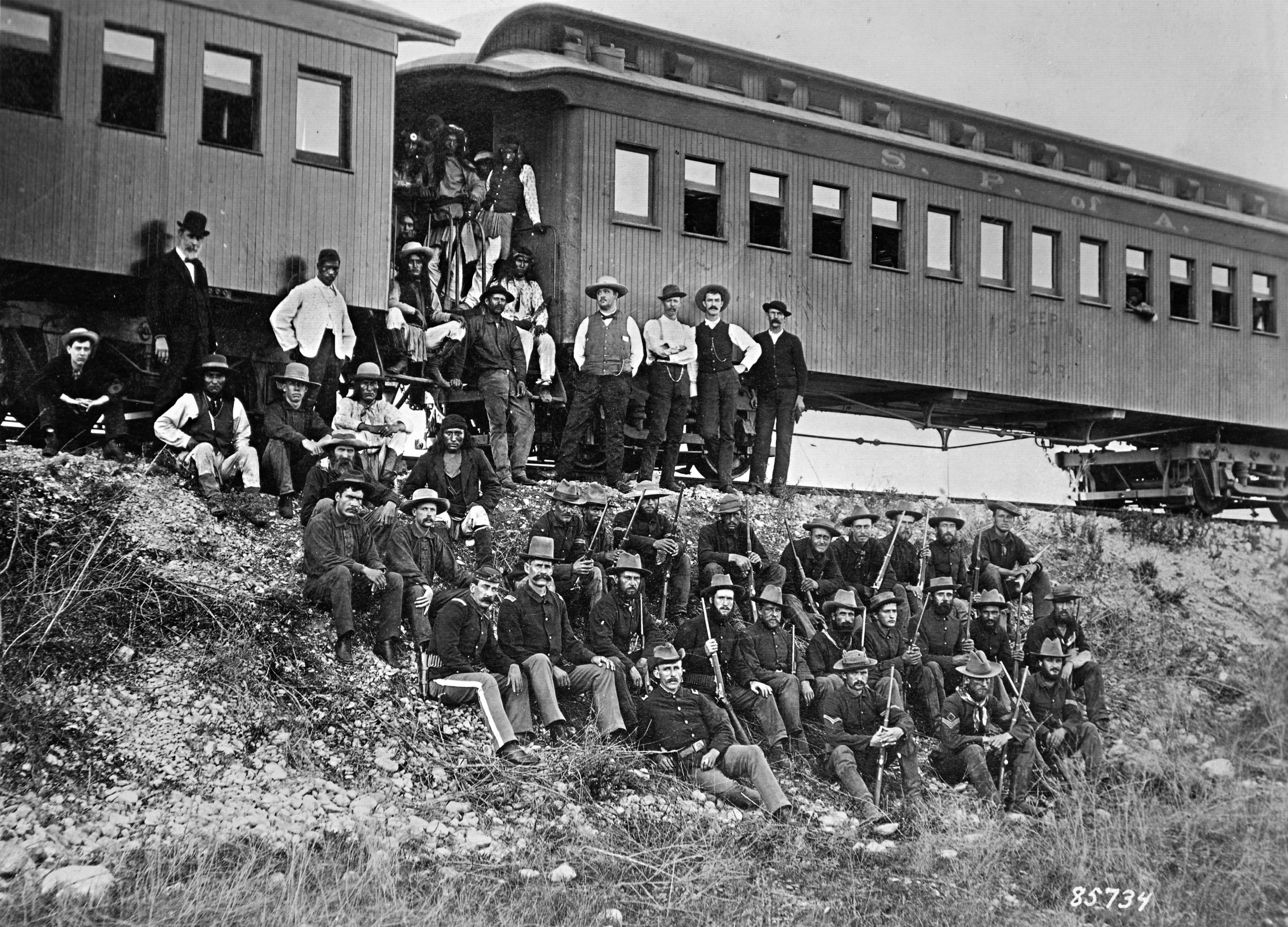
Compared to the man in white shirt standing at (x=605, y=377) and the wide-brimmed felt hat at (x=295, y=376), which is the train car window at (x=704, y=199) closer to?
the man in white shirt standing at (x=605, y=377)

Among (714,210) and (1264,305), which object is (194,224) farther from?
(1264,305)

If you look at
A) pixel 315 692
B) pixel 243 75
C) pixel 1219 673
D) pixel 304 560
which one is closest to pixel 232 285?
pixel 243 75

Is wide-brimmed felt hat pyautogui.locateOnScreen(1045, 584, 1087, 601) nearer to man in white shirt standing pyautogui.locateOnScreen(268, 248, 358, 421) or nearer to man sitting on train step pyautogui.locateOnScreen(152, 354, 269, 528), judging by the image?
man in white shirt standing pyautogui.locateOnScreen(268, 248, 358, 421)

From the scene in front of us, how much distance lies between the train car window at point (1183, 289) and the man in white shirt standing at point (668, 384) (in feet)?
21.6

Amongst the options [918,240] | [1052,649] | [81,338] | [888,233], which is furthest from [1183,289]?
[81,338]

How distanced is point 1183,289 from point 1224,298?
0.66 m

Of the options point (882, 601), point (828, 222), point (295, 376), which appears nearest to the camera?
point (882, 601)

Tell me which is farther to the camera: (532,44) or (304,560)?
(532,44)

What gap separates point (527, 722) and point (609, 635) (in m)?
0.90

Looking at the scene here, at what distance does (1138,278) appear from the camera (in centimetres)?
1421

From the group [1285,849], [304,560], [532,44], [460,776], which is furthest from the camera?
[532,44]

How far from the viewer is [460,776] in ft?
21.3

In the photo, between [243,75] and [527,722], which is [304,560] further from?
[243,75]

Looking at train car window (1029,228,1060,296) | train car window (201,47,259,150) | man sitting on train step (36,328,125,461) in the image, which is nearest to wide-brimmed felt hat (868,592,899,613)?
man sitting on train step (36,328,125,461)
